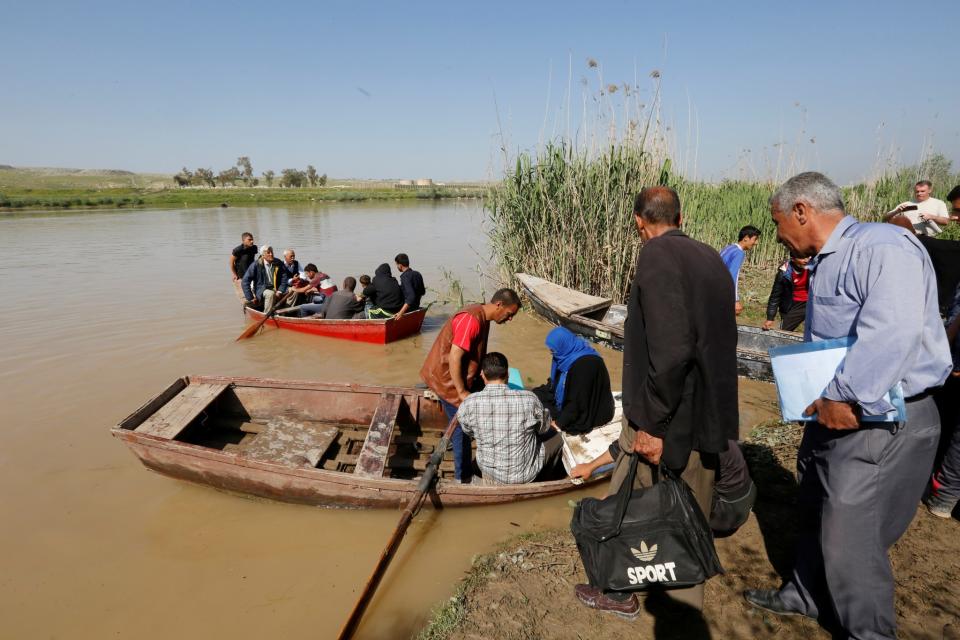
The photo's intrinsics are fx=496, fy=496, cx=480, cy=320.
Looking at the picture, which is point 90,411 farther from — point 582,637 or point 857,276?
point 857,276

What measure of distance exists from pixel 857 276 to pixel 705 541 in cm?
118

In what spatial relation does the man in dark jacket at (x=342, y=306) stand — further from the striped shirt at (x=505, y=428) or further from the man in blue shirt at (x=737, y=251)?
the man in blue shirt at (x=737, y=251)

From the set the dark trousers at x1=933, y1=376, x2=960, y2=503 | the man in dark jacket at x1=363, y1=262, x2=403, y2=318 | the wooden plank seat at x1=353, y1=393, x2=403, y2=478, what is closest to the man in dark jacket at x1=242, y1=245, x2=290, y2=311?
the man in dark jacket at x1=363, y1=262, x2=403, y2=318

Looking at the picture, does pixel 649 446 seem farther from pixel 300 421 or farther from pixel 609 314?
pixel 609 314

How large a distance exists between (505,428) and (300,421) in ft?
8.77

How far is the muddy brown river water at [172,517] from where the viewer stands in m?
3.26

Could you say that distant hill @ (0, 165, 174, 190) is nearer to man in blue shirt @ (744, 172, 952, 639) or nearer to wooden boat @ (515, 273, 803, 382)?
wooden boat @ (515, 273, 803, 382)

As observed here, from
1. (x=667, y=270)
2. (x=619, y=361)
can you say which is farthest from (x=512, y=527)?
(x=619, y=361)

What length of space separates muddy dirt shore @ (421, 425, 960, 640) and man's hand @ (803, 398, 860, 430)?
130cm

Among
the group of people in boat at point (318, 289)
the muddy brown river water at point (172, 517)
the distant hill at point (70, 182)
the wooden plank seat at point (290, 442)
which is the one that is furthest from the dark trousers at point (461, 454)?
the distant hill at point (70, 182)

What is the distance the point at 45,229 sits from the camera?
24766 mm

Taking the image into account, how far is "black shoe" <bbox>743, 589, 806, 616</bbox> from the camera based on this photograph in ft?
8.44

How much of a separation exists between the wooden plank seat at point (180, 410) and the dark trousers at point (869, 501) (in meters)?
4.60

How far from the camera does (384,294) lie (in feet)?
27.6
